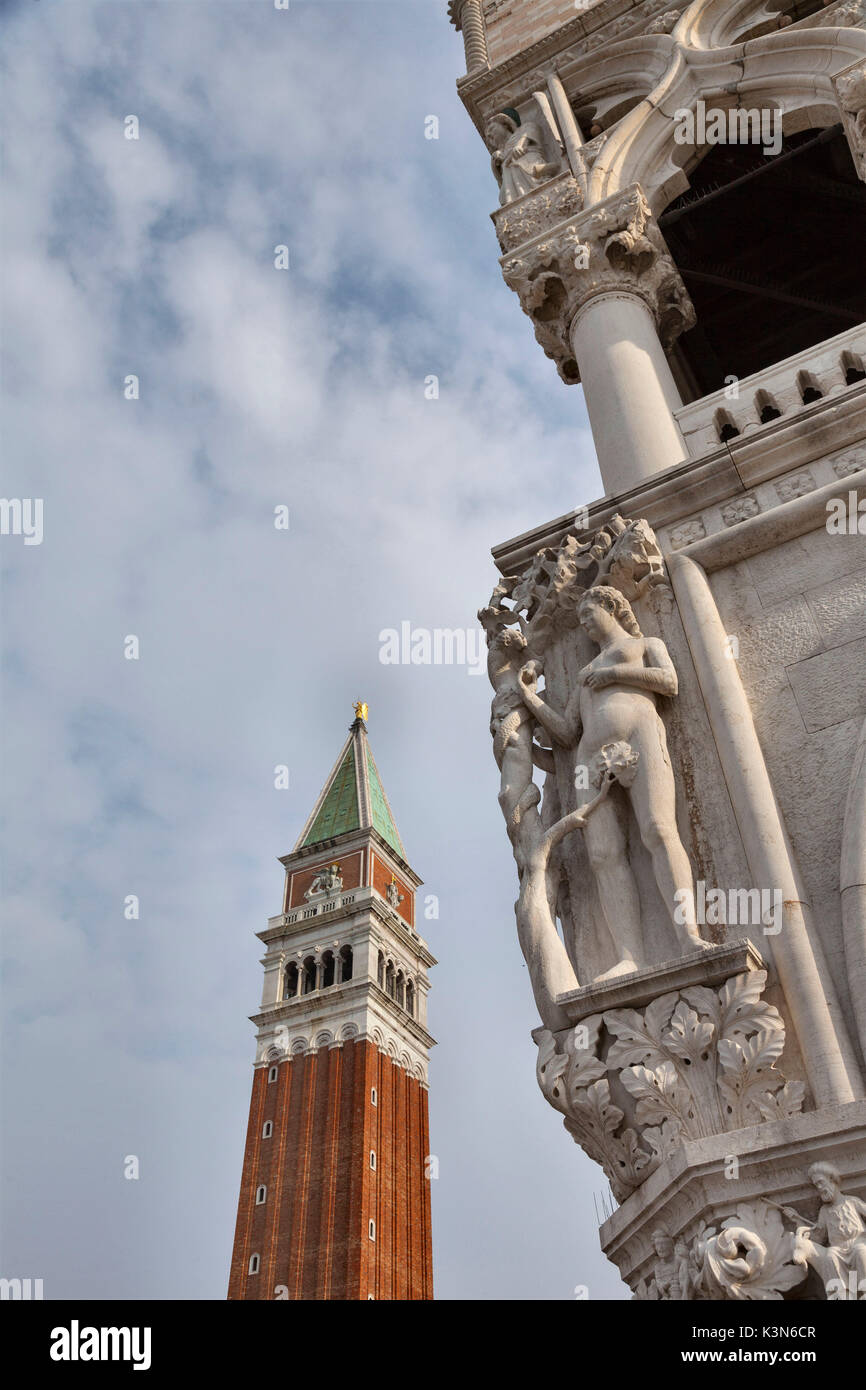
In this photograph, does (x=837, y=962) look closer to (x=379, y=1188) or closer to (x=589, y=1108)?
(x=589, y=1108)

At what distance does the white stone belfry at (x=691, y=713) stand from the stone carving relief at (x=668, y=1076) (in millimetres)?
12

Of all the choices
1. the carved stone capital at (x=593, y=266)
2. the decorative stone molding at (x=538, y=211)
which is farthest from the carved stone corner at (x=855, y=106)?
the decorative stone molding at (x=538, y=211)

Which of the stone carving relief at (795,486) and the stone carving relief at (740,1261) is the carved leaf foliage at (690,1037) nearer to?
the stone carving relief at (740,1261)

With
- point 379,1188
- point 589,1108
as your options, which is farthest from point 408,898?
point 589,1108

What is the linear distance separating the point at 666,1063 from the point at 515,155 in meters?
9.04

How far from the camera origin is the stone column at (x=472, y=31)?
41.4 feet

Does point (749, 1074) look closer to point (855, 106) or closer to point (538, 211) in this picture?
point (855, 106)

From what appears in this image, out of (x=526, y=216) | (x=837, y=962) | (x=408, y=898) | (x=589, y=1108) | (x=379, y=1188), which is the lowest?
(x=589, y=1108)

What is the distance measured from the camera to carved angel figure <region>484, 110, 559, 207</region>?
34.6 feet

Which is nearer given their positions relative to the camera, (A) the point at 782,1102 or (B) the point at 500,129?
(A) the point at 782,1102

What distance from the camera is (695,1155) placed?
465cm

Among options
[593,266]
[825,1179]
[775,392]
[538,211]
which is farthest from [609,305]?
[825,1179]

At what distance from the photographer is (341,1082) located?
69375 mm
